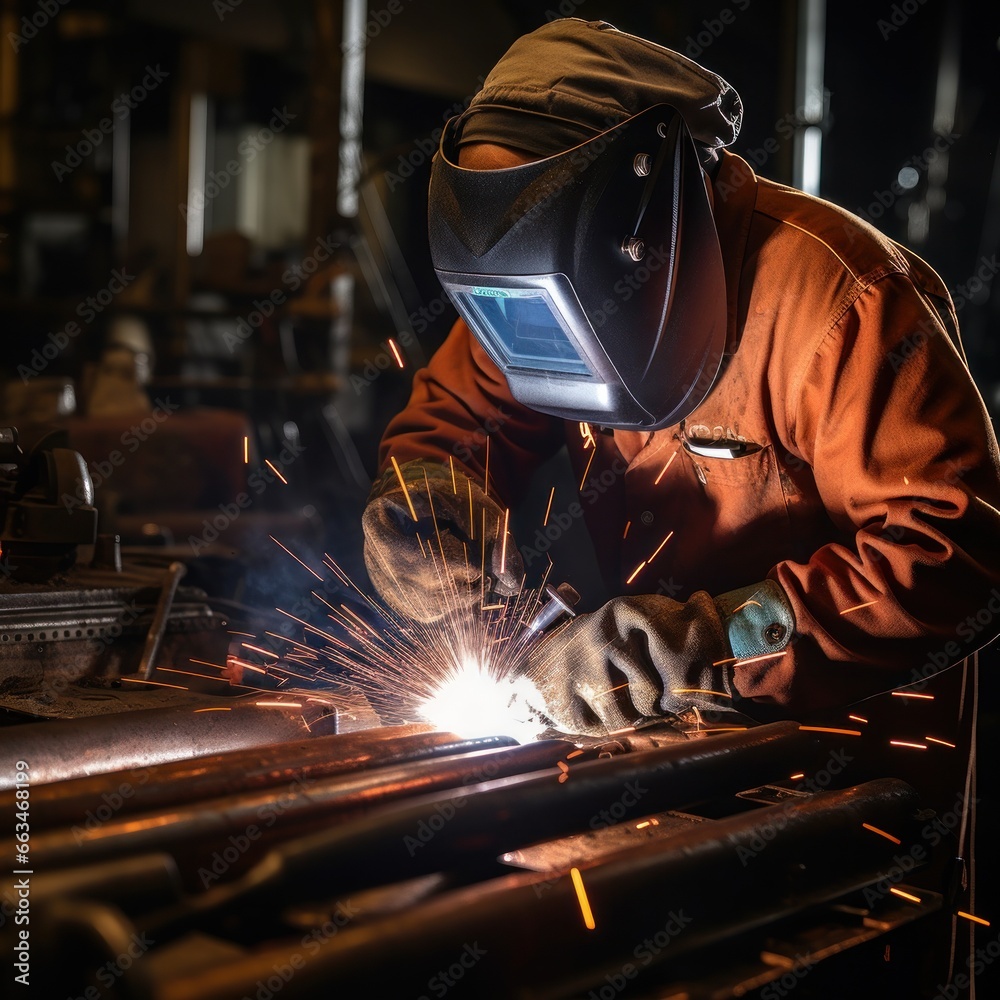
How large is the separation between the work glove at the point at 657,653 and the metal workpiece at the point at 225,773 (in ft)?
1.00

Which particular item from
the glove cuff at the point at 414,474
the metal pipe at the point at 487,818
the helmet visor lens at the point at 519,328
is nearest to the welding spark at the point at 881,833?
the metal pipe at the point at 487,818

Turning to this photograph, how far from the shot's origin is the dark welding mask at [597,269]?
59.2 inches

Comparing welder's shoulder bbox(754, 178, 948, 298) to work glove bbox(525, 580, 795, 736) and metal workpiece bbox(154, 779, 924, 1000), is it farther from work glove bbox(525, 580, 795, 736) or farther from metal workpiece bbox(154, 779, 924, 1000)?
metal workpiece bbox(154, 779, 924, 1000)

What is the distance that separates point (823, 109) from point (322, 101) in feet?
11.6

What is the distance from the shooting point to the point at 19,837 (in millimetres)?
932

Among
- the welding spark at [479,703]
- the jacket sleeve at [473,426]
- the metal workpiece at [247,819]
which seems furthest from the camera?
the jacket sleeve at [473,426]

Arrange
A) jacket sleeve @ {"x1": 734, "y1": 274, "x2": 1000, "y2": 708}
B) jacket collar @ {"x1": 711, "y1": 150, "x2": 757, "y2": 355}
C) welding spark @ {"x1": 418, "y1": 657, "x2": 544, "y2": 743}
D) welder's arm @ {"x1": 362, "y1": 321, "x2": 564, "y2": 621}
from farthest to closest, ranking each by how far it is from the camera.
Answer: welder's arm @ {"x1": 362, "y1": 321, "x2": 564, "y2": 621} < jacket collar @ {"x1": 711, "y1": 150, "x2": 757, "y2": 355} < welding spark @ {"x1": 418, "y1": 657, "x2": 544, "y2": 743} < jacket sleeve @ {"x1": 734, "y1": 274, "x2": 1000, "y2": 708}

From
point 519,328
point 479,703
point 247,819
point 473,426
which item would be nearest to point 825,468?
point 519,328

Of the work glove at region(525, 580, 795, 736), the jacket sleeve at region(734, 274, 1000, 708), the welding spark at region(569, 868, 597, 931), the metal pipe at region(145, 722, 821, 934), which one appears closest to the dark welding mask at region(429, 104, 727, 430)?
the jacket sleeve at region(734, 274, 1000, 708)

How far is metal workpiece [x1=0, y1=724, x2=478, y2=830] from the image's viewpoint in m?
1.00

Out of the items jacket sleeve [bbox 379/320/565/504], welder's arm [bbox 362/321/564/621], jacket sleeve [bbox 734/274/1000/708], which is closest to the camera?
jacket sleeve [bbox 734/274/1000/708]

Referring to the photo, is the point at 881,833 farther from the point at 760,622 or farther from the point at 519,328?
the point at 519,328

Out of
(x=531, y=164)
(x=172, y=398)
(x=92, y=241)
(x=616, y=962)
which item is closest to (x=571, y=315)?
(x=531, y=164)

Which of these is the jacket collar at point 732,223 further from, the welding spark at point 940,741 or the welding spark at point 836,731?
the welding spark at point 940,741
